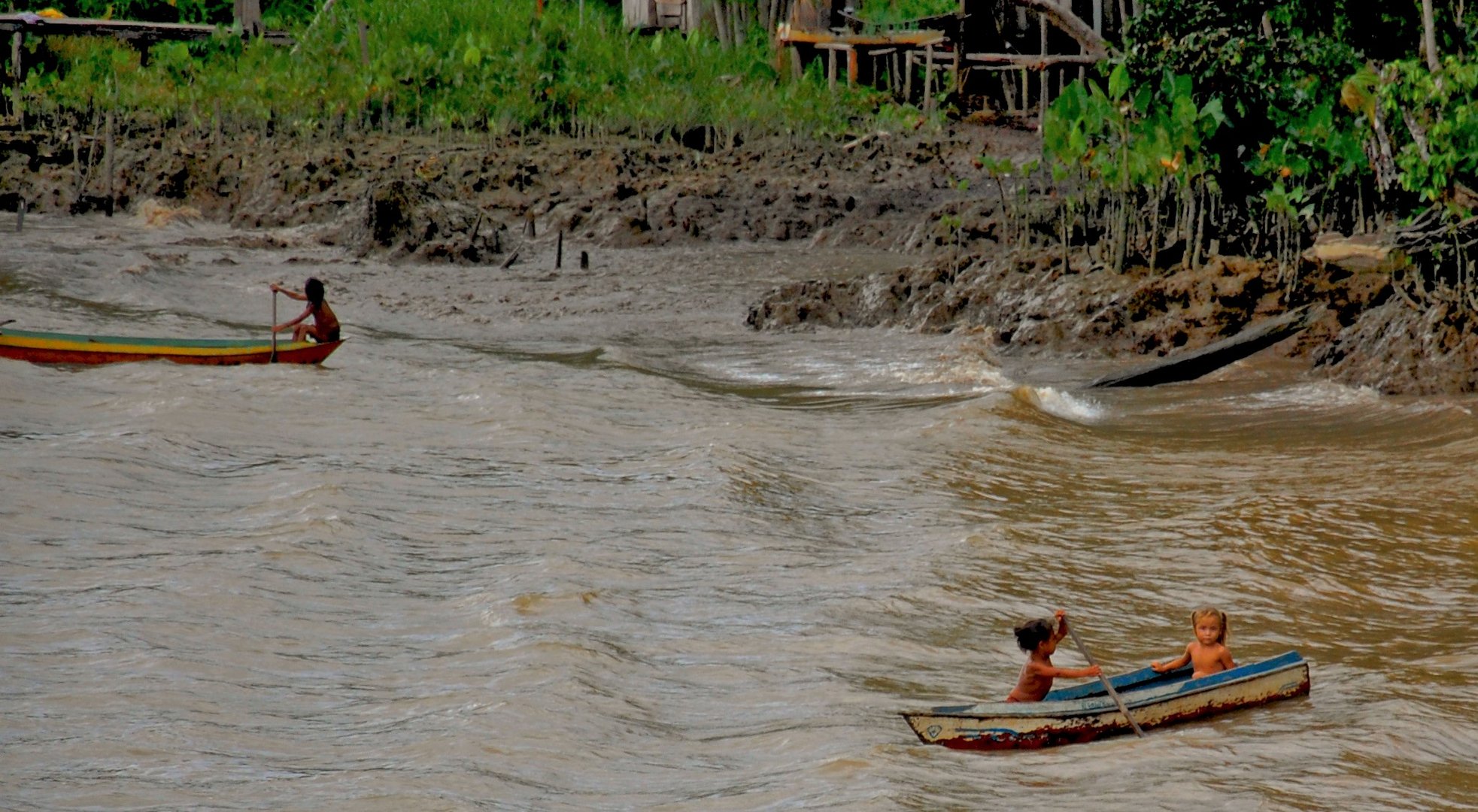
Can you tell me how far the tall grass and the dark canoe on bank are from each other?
48.9 feet

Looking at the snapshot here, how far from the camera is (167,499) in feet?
30.5

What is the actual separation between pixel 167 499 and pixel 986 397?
18.4ft

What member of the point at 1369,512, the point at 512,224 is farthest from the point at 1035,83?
the point at 1369,512

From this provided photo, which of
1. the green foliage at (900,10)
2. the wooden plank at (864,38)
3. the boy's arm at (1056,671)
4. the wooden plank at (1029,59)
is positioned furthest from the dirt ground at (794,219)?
the boy's arm at (1056,671)

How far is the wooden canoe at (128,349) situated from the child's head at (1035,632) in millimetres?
9164

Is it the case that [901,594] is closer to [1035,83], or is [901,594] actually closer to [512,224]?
[512,224]

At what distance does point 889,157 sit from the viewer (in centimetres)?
2608

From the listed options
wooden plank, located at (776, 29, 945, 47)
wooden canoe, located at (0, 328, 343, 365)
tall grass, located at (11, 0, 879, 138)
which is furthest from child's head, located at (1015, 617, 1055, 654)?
wooden plank, located at (776, 29, 945, 47)

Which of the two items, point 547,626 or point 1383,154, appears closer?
point 547,626

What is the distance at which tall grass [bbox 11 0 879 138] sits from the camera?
91.5 ft

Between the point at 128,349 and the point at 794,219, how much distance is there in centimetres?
1156

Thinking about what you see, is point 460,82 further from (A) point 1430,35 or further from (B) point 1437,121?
(B) point 1437,121

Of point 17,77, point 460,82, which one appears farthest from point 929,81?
point 17,77

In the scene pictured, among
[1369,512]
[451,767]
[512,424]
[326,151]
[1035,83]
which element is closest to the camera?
[451,767]
